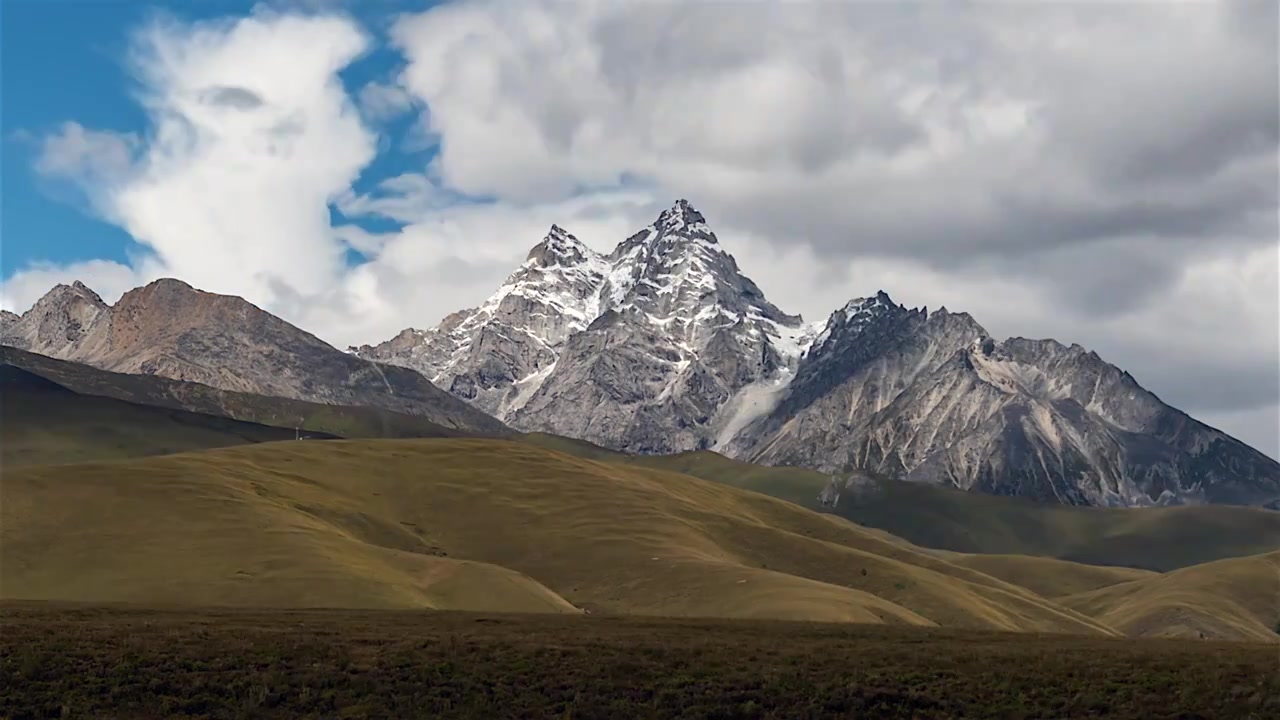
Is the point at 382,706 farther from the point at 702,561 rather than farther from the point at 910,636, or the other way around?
the point at 702,561

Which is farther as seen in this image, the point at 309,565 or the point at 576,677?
the point at 309,565

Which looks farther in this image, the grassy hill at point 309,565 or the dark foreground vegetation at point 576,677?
the grassy hill at point 309,565

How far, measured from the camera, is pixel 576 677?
7006 centimetres

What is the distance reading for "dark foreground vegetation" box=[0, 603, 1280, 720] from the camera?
6594 centimetres

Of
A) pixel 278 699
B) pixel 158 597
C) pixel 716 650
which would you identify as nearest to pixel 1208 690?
pixel 716 650

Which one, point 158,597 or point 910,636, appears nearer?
point 910,636

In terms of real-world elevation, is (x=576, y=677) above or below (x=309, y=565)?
below

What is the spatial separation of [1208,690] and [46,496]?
140 meters

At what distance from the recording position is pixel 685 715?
6538cm

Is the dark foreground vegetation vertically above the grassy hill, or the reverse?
the grassy hill

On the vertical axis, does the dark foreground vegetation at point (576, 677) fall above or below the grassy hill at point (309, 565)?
below

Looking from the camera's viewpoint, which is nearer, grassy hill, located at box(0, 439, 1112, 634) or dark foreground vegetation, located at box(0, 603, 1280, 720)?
dark foreground vegetation, located at box(0, 603, 1280, 720)

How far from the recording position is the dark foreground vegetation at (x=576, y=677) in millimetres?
65938

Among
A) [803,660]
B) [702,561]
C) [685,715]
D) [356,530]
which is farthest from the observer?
[356,530]
